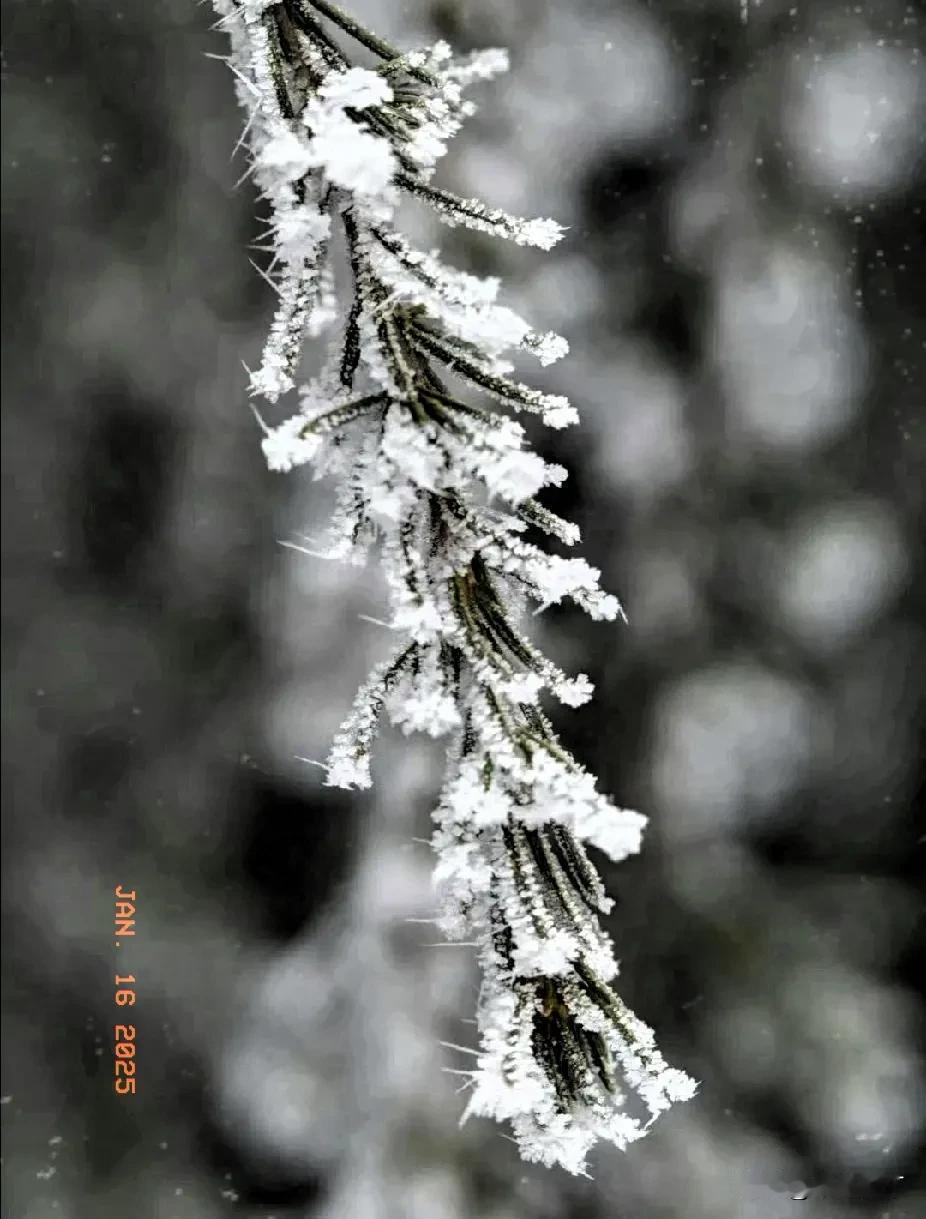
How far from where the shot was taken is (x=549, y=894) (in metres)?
0.29

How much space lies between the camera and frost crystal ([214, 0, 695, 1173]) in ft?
0.84

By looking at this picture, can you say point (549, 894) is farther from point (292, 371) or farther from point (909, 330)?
point (909, 330)

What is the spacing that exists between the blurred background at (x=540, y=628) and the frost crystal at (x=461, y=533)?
11.9 inches

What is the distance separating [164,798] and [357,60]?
52 centimetres
